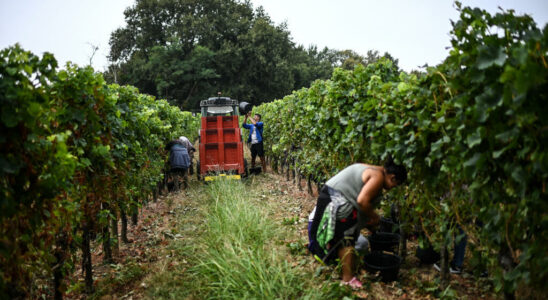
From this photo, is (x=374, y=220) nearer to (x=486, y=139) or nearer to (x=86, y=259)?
(x=486, y=139)

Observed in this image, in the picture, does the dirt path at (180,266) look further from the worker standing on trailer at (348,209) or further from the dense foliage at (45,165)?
the dense foliage at (45,165)

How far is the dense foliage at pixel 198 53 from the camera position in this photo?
41.5 m

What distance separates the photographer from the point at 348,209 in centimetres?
358

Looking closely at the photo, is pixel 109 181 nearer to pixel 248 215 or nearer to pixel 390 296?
pixel 248 215

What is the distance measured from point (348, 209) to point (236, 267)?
138 cm

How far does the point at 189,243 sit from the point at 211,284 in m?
1.54

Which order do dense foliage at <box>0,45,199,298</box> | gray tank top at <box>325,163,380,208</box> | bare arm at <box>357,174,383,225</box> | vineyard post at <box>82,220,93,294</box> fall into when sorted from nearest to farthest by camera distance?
dense foliage at <box>0,45,199,298</box>
bare arm at <box>357,174,383,225</box>
gray tank top at <box>325,163,380,208</box>
vineyard post at <box>82,220,93,294</box>

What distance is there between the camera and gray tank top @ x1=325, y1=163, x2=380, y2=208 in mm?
3572

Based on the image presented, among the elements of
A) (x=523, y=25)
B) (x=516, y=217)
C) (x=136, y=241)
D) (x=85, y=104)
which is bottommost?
(x=136, y=241)

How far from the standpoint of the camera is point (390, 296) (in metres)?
3.52

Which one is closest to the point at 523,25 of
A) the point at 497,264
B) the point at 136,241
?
the point at 497,264

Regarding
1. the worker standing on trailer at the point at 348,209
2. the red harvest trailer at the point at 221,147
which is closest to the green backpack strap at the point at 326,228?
the worker standing on trailer at the point at 348,209

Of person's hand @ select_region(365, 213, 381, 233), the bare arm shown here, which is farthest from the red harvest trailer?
the bare arm

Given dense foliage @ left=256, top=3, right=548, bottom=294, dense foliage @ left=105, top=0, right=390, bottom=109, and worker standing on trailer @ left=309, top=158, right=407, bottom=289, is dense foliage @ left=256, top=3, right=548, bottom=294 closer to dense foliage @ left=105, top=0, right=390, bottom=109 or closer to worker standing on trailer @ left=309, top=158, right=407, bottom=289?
worker standing on trailer @ left=309, top=158, right=407, bottom=289
